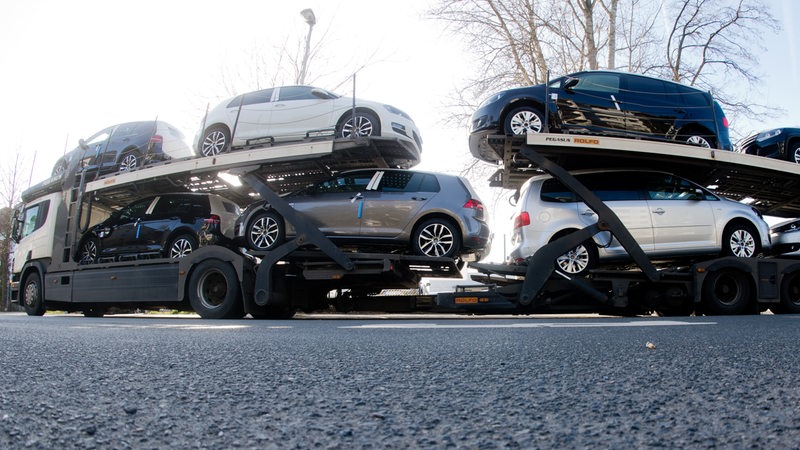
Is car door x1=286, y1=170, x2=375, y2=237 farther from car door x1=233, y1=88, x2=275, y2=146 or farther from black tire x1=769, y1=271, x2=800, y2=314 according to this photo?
black tire x1=769, y1=271, x2=800, y2=314

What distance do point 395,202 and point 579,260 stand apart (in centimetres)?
272

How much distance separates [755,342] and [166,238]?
863cm

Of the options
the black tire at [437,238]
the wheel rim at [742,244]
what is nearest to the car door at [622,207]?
the wheel rim at [742,244]

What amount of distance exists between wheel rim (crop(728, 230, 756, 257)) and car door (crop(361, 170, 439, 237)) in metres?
4.35

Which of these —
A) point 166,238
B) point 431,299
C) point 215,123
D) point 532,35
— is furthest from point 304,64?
point 431,299

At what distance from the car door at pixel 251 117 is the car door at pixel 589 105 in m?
4.87

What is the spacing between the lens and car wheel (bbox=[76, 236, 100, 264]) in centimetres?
991

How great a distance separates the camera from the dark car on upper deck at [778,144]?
8664 millimetres

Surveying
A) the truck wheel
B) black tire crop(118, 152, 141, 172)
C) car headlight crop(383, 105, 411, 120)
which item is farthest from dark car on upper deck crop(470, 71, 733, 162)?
black tire crop(118, 152, 141, 172)

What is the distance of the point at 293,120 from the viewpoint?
9156mm

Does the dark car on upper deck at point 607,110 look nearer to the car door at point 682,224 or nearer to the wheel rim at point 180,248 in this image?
the car door at point 682,224

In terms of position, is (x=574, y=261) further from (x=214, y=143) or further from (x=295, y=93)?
(x=214, y=143)

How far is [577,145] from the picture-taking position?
7188 mm

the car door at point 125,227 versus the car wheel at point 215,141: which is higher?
the car wheel at point 215,141
